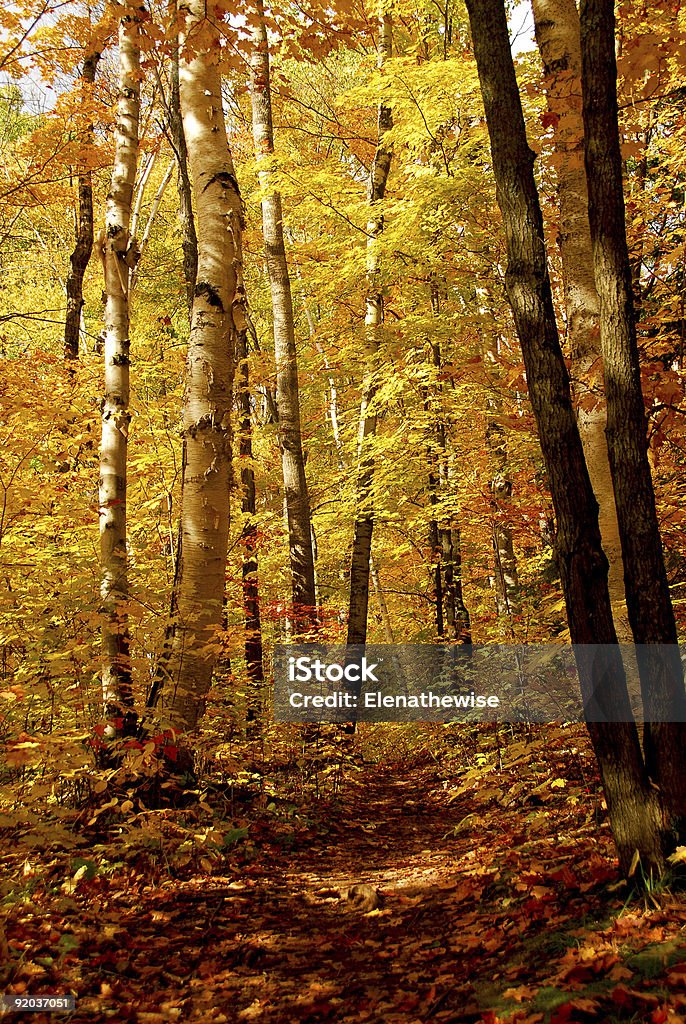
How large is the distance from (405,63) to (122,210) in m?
4.23

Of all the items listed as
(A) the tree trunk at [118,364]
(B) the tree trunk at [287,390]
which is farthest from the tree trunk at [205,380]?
(B) the tree trunk at [287,390]

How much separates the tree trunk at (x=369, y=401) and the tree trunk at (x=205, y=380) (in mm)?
3902

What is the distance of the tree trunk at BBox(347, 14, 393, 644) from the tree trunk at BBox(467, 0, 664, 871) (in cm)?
586

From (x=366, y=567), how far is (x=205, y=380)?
465 centimetres

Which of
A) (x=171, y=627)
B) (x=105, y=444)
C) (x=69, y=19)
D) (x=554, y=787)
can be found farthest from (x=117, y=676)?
(x=69, y=19)

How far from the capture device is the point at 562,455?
285 cm

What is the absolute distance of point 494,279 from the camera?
932 cm

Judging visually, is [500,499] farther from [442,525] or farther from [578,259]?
[578,259]

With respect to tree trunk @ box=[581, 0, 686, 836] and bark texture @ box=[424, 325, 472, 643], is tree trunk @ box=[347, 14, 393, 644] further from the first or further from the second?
tree trunk @ box=[581, 0, 686, 836]

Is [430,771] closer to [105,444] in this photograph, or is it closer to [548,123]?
[105,444]

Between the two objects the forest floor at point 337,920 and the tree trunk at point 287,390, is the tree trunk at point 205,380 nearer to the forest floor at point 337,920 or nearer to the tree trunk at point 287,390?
the forest floor at point 337,920

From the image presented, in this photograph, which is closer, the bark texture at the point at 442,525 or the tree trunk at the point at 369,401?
the tree trunk at the point at 369,401

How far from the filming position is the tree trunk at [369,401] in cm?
877

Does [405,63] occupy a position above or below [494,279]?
above
